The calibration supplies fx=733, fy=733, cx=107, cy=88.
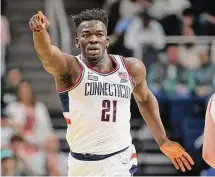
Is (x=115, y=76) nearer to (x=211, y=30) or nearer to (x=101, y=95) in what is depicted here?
(x=101, y=95)

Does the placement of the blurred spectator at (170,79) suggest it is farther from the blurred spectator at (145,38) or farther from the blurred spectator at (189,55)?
the blurred spectator at (145,38)

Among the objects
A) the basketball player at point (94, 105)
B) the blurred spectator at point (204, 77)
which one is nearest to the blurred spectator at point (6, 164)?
the blurred spectator at point (204, 77)

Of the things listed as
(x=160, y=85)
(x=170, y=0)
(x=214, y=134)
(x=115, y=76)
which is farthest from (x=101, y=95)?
(x=170, y=0)

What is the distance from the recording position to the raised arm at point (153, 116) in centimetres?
664

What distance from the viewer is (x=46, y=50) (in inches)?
231

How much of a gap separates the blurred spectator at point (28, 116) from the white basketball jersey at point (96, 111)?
14.8ft

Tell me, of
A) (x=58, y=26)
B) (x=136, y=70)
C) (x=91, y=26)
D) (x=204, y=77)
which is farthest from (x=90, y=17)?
(x=58, y=26)

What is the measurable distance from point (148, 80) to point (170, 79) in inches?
14.0

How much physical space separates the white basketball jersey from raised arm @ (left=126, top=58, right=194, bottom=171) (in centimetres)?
33

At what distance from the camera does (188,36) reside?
40.5ft

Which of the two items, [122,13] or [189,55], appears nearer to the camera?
[189,55]

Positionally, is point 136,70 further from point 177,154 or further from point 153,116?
point 177,154

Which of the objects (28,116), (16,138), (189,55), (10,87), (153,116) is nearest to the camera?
(153,116)

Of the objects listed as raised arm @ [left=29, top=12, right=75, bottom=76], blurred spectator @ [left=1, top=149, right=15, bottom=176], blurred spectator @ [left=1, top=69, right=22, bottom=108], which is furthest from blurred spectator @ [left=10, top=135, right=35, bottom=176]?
raised arm @ [left=29, top=12, right=75, bottom=76]
